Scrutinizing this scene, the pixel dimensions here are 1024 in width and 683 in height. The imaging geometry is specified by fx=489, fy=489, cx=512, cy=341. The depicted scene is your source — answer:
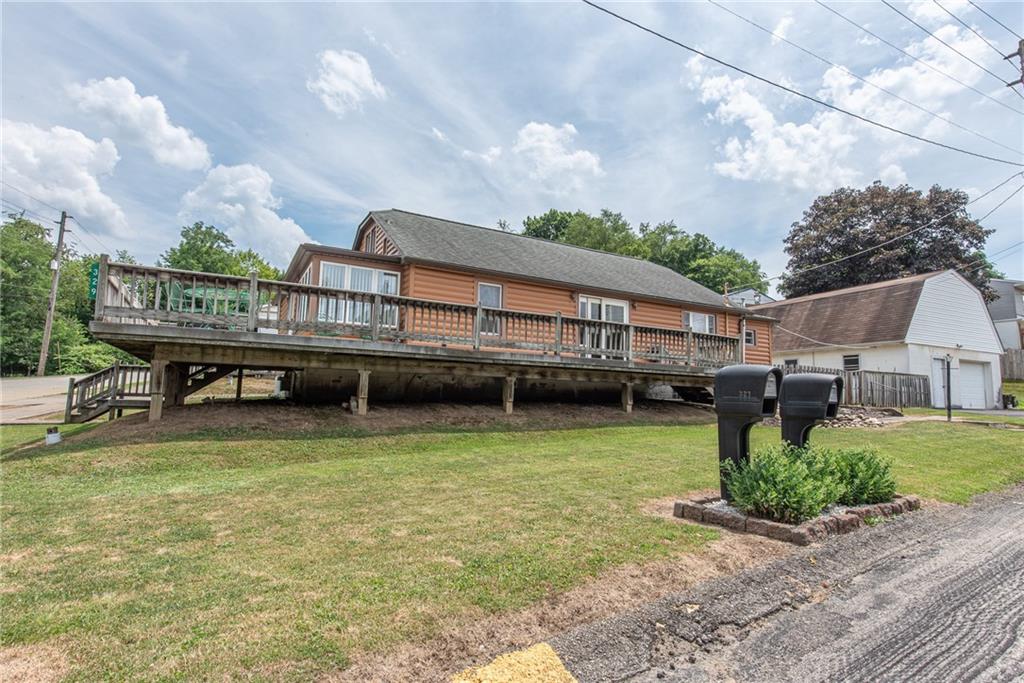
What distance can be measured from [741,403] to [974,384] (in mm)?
28815

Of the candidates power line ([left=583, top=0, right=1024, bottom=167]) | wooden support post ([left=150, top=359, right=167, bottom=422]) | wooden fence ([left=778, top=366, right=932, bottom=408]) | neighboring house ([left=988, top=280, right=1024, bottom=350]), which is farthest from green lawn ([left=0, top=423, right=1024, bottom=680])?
neighboring house ([left=988, top=280, right=1024, bottom=350])

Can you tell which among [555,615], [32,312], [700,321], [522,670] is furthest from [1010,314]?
[32,312]

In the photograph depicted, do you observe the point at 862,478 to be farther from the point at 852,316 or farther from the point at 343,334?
Answer: the point at 852,316

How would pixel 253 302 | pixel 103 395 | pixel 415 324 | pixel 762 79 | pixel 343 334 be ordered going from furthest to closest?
pixel 103 395
pixel 415 324
pixel 343 334
pixel 762 79
pixel 253 302

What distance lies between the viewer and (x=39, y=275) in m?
33.2

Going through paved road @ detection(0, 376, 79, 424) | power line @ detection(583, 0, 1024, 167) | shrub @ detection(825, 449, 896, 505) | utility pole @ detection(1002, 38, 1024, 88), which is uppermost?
utility pole @ detection(1002, 38, 1024, 88)

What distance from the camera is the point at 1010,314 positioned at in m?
35.3

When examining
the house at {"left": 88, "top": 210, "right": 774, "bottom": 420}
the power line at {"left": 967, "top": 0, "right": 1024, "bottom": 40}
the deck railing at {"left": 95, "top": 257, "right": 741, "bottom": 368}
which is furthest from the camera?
the power line at {"left": 967, "top": 0, "right": 1024, "bottom": 40}

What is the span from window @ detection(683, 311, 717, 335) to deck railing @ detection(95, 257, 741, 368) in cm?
468

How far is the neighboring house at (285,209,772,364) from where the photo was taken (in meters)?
13.0

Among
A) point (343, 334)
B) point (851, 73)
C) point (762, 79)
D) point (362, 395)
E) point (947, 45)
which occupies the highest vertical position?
point (947, 45)

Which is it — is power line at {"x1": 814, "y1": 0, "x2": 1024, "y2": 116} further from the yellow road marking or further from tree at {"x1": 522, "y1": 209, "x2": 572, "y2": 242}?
tree at {"x1": 522, "y1": 209, "x2": 572, "y2": 242}

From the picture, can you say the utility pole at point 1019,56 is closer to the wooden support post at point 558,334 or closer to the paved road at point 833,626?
the wooden support post at point 558,334

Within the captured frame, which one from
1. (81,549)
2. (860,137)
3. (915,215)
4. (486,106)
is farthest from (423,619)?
(915,215)
